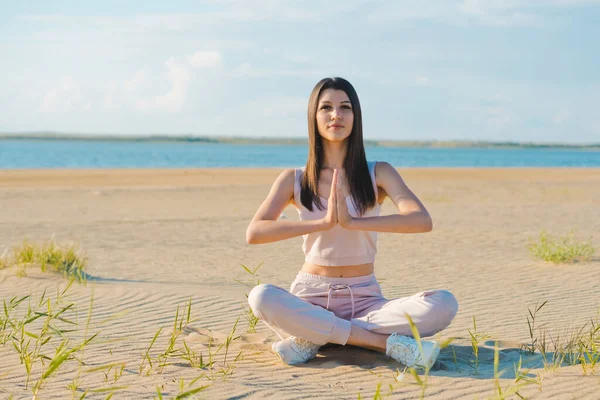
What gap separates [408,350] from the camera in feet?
14.8

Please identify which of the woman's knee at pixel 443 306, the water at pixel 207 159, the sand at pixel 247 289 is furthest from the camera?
the water at pixel 207 159

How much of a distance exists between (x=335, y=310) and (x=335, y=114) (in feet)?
4.00

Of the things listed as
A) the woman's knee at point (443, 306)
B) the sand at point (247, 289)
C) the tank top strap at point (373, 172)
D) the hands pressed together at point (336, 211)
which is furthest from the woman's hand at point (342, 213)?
the sand at point (247, 289)

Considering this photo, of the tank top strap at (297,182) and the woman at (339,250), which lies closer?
the woman at (339,250)

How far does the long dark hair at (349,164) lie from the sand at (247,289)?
3.33 feet

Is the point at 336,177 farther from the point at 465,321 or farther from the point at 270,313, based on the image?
the point at 465,321

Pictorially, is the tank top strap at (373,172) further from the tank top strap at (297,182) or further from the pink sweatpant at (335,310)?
the pink sweatpant at (335,310)

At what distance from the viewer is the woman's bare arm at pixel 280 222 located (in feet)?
14.5

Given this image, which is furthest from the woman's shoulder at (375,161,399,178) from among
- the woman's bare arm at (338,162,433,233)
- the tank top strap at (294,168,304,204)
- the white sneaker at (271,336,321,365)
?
the white sneaker at (271,336,321,365)

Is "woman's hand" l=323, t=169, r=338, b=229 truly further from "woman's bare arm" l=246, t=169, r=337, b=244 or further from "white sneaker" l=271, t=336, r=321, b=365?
"white sneaker" l=271, t=336, r=321, b=365

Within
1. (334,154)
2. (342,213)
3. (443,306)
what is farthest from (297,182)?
(443,306)

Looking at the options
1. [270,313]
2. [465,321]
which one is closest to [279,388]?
[270,313]

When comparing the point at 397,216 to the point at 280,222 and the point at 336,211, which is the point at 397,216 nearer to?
the point at 336,211

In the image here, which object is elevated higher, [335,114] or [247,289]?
[335,114]
